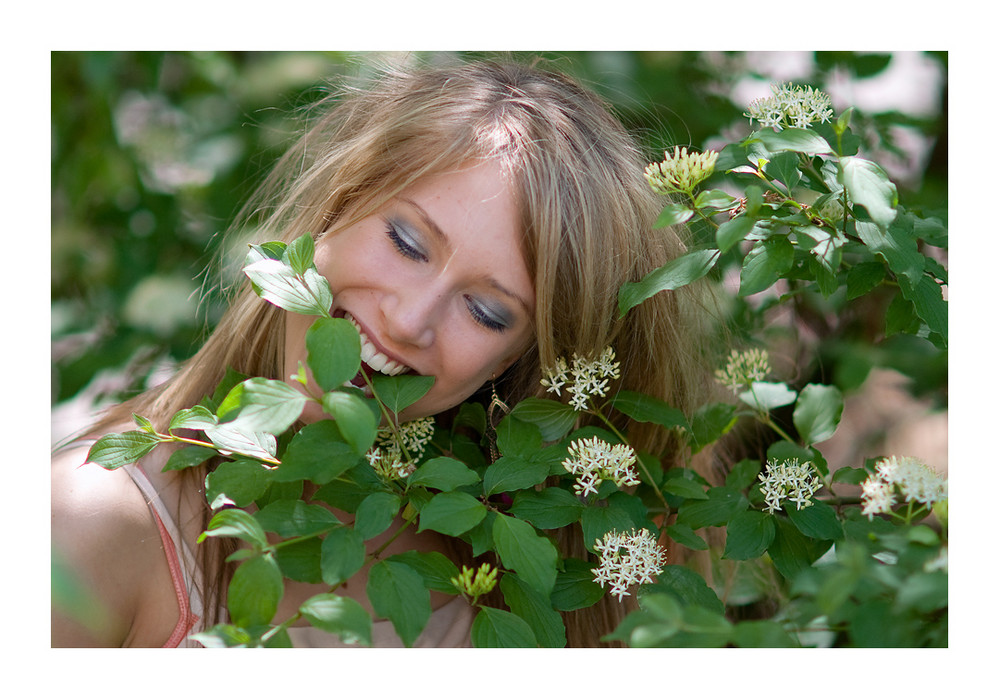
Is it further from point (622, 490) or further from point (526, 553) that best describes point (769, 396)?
point (526, 553)

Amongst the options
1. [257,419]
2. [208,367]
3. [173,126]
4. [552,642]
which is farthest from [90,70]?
[552,642]

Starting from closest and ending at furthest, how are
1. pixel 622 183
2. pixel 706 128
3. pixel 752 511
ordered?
pixel 752 511, pixel 622 183, pixel 706 128

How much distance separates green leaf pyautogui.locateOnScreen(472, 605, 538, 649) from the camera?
649 mm

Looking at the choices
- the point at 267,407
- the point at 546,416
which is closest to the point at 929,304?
the point at 546,416

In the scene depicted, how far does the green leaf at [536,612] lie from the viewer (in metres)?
0.67

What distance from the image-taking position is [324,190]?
932 mm

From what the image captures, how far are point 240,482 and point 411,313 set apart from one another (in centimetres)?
23

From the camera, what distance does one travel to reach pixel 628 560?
0.71 metres

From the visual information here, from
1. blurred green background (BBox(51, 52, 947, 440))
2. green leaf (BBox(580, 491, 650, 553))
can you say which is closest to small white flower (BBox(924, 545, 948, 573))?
green leaf (BBox(580, 491, 650, 553))

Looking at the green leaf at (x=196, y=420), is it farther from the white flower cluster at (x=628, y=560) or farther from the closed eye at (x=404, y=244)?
the white flower cluster at (x=628, y=560)

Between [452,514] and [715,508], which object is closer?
[452,514]

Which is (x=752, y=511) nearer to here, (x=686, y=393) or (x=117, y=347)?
(x=686, y=393)

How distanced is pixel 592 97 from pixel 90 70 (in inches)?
34.6

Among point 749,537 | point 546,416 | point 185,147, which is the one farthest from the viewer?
point 185,147
